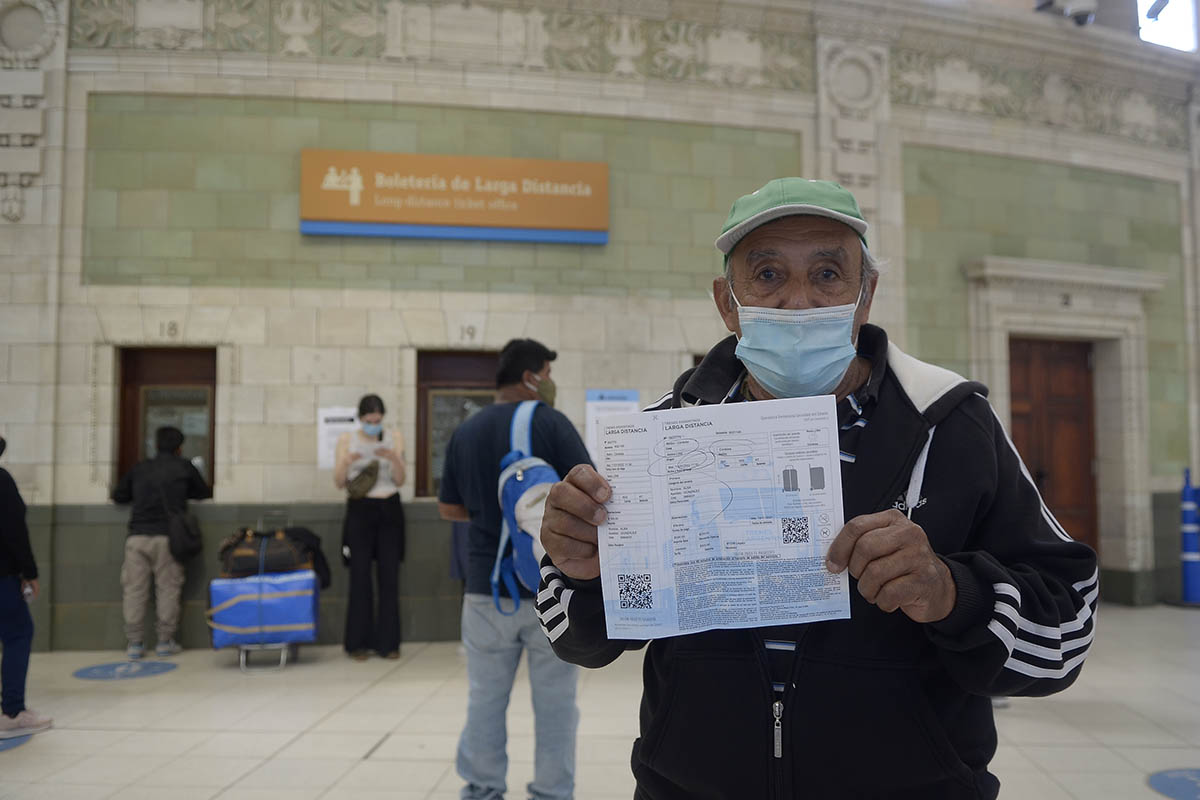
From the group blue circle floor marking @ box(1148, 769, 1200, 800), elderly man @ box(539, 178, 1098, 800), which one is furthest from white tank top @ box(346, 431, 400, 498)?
elderly man @ box(539, 178, 1098, 800)

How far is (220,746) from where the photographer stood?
5.17m

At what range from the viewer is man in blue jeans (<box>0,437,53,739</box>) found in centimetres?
525

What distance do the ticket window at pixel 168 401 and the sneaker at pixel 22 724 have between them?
312 cm

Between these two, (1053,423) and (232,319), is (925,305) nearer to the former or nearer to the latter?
(1053,423)

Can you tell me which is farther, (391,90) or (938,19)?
(938,19)

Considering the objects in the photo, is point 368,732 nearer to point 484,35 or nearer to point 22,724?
point 22,724

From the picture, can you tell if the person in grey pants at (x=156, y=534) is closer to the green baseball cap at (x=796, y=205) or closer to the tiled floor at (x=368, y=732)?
the tiled floor at (x=368, y=732)

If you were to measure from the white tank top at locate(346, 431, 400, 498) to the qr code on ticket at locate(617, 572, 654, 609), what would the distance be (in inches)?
259

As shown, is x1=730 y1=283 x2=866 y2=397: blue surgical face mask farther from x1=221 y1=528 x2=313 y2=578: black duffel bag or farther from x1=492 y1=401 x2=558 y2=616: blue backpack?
x1=221 y1=528 x2=313 y2=578: black duffel bag

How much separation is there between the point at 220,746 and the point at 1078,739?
5.38 m

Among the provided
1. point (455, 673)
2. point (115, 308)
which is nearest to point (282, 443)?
point (115, 308)

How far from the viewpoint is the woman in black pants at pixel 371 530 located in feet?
25.1

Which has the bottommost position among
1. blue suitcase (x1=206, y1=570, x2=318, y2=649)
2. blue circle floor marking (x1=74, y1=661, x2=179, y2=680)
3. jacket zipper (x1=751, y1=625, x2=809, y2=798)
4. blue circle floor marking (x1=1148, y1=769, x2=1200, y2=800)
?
blue circle floor marking (x1=74, y1=661, x2=179, y2=680)

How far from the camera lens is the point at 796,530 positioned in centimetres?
139
